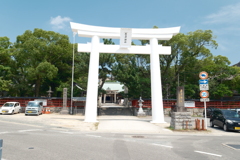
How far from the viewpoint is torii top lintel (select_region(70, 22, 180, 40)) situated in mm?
18375

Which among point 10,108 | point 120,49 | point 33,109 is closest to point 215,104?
point 120,49

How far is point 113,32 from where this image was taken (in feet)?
61.5

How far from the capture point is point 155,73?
18.7 meters

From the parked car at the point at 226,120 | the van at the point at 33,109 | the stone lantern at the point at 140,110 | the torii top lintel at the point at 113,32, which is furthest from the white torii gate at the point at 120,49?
the van at the point at 33,109

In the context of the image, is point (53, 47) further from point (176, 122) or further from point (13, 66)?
point (176, 122)

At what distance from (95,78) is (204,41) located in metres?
20.6

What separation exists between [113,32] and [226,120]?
11900 mm

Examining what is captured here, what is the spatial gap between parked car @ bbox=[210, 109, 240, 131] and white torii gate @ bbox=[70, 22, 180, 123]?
444cm

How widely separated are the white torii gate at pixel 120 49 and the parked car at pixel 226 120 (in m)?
4.44

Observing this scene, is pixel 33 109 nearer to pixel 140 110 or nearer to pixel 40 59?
pixel 40 59

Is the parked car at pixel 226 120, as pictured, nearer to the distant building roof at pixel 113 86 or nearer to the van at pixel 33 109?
the van at pixel 33 109

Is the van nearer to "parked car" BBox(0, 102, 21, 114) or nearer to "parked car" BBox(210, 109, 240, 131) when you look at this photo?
"parked car" BBox(0, 102, 21, 114)

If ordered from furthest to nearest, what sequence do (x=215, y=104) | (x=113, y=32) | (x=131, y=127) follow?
(x=215, y=104) → (x=113, y=32) → (x=131, y=127)

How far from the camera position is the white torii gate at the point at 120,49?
59.0 ft
